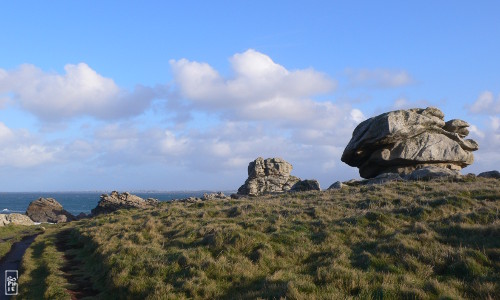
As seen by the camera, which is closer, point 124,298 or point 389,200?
point 124,298

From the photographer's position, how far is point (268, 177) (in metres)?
71.6

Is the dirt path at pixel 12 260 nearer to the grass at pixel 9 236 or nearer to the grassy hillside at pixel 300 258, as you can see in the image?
the grass at pixel 9 236

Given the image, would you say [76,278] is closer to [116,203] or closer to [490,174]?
[490,174]

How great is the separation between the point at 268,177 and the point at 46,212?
136ft

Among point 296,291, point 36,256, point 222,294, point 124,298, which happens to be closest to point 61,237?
point 36,256

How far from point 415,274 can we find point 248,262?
6.45m

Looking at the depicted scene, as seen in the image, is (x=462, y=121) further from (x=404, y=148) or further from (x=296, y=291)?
(x=296, y=291)

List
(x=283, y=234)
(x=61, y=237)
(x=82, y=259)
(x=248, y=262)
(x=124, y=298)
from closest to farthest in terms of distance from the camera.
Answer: (x=124, y=298) < (x=248, y=262) < (x=283, y=234) < (x=82, y=259) < (x=61, y=237)

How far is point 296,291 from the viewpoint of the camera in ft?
36.8

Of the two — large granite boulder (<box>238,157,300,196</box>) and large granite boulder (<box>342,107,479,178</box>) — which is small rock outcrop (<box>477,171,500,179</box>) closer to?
large granite boulder (<box>342,107,479,178</box>)

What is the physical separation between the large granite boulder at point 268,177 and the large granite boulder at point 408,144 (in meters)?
20.3

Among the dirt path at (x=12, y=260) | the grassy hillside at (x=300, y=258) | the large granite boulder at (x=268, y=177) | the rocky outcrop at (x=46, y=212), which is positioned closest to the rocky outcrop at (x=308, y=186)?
the large granite boulder at (x=268, y=177)

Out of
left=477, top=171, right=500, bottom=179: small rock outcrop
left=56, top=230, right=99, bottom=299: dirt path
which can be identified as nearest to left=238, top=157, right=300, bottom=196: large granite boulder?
left=477, top=171, right=500, bottom=179: small rock outcrop

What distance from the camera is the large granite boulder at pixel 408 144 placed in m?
46.7
